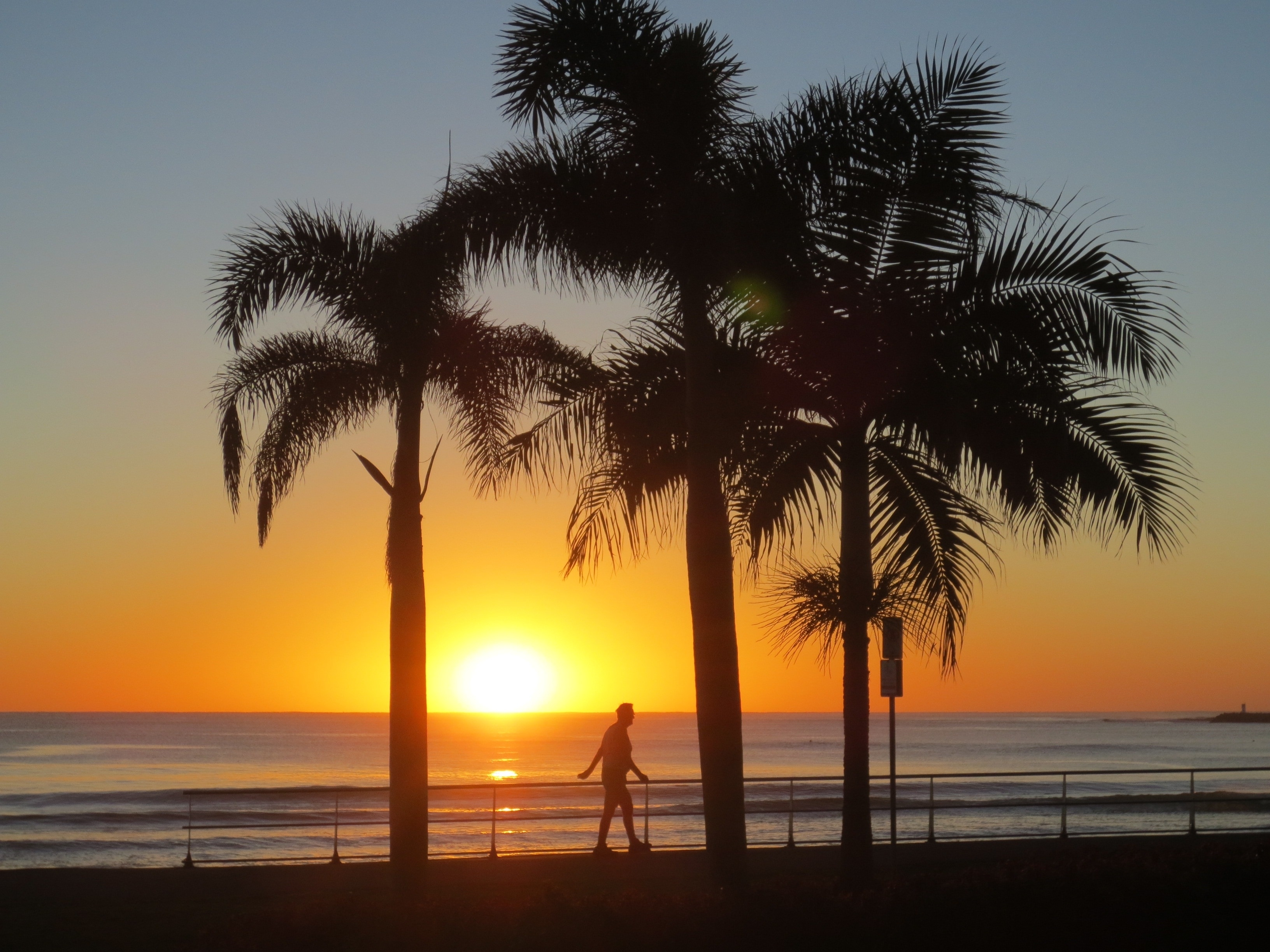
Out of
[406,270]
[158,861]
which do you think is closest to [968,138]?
[406,270]

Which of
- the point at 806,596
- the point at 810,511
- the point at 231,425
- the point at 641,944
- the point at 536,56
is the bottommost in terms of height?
the point at 641,944

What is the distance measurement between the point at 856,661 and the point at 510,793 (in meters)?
A: 37.1

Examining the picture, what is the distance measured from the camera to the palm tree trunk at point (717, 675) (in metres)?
10.1

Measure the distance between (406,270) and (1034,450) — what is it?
6172 mm

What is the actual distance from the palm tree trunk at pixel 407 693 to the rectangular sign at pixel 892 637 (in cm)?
456

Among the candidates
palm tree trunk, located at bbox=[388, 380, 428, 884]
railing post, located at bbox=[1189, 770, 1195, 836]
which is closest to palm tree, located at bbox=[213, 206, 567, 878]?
palm tree trunk, located at bbox=[388, 380, 428, 884]

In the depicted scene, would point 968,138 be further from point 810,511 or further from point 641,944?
point 641,944

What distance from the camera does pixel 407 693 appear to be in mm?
12703

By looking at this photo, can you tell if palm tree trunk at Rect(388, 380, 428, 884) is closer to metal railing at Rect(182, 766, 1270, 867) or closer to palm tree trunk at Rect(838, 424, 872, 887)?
metal railing at Rect(182, 766, 1270, 867)

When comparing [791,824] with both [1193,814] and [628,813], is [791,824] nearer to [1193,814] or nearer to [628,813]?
[628,813]

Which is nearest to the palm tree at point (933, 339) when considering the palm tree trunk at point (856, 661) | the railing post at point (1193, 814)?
the palm tree trunk at point (856, 661)

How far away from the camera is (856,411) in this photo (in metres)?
11.9

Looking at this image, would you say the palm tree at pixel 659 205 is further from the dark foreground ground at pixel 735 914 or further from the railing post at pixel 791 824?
the railing post at pixel 791 824

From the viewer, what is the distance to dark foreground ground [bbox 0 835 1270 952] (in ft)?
25.0
